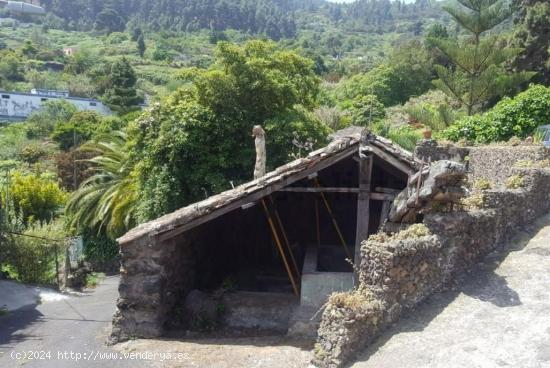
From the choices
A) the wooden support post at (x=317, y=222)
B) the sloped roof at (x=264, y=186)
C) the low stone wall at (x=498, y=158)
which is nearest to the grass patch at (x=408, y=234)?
the sloped roof at (x=264, y=186)

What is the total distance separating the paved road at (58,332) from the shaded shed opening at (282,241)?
2.55m

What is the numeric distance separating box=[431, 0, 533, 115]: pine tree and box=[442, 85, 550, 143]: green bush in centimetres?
308

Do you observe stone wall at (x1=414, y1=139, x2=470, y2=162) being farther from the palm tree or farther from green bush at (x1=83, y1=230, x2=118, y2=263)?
green bush at (x1=83, y1=230, x2=118, y2=263)

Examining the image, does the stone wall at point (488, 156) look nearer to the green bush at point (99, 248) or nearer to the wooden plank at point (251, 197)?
the wooden plank at point (251, 197)

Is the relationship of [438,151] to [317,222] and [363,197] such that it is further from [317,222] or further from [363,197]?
[363,197]

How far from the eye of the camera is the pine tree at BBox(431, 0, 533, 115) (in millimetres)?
21141

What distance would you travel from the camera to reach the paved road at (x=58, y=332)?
32.9 feet

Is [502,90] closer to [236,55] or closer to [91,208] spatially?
[236,55]

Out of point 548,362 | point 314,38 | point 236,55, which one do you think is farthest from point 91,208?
point 314,38

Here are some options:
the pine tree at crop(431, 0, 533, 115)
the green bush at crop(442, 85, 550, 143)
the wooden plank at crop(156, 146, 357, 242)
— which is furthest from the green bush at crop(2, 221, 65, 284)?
the pine tree at crop(431, 0, 533, 115)

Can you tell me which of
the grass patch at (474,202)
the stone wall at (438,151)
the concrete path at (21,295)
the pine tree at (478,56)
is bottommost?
the concrete path at (21,295)

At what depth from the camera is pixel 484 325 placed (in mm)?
7441

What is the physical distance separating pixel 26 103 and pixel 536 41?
A: 63.7 metres

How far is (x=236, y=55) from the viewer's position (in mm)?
17719
